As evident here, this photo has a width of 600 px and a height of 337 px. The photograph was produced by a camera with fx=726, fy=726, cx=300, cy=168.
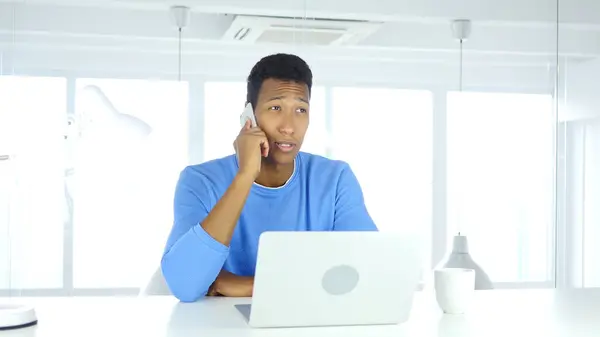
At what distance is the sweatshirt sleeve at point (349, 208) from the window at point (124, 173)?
5.62 ft

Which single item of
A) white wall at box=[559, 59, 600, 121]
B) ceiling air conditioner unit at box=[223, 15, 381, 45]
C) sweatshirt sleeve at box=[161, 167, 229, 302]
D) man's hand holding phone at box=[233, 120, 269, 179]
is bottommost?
sweatshirt sleeve at box=[161, 167, 229, 302]

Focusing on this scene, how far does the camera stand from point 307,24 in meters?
4.07

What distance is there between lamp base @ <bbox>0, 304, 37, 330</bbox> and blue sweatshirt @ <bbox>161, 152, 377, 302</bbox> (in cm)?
56

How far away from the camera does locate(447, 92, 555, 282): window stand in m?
4.20

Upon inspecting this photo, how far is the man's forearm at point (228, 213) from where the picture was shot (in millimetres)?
1879

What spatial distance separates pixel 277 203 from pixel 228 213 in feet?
1.36

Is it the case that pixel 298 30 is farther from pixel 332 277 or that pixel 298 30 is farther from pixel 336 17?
pixel 332 277

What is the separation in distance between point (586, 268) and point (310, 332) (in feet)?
10.9

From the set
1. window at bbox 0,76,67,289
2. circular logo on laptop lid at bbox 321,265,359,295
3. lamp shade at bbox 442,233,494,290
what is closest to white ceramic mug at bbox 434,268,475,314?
circular logo on laptop lid at bbox 321,265,359,295

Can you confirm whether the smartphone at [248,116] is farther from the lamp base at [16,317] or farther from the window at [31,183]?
the window at [31,183]

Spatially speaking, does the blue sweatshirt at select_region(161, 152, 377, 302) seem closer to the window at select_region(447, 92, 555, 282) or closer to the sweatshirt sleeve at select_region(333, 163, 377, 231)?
the sweatshirt sleeve at select_region(333, 163, 377, 231)

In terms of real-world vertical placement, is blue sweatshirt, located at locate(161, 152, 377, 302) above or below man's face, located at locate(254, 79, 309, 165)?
below

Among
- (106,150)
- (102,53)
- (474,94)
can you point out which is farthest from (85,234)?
(474,94)

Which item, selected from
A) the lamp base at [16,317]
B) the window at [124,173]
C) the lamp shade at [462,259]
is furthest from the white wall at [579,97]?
the lamp base at [16,317]
